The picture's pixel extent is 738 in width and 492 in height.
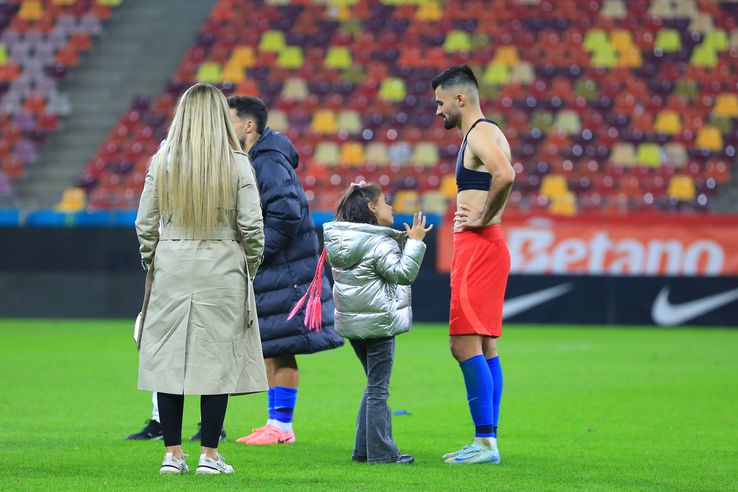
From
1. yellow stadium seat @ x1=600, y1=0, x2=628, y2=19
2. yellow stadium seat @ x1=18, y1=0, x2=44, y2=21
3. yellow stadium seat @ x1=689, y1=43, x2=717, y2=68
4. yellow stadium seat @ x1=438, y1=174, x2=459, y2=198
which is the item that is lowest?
yellow stadium seat @ x1=438, y1=174, x2=459, y2=198

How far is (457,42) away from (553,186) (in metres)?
5.15

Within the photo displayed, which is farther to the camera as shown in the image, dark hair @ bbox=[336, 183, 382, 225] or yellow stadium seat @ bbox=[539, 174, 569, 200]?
yellow stadium seat @ bbox=[539, 174, 569, 200]

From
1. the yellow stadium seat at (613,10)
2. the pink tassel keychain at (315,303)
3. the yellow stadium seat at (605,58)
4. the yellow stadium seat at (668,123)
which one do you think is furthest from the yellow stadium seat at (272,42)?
the pink tassel keychain at (315,303)

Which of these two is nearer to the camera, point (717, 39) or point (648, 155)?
point (648, 155)

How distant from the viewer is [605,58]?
2514 centimetres

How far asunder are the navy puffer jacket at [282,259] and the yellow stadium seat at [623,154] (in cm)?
1611

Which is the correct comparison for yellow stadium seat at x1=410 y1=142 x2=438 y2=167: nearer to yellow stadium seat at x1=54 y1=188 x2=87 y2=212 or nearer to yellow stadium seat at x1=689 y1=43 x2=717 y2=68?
yellow stadium seat at x1=689 y1=43 x2=717 y2=68

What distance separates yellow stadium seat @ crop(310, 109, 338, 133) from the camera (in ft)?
79.9

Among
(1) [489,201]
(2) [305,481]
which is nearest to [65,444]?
(2) [305,481]

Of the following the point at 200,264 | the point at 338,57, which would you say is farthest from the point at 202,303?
the point at 338,57

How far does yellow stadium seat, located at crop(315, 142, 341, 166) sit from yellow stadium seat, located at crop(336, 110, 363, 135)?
563mm

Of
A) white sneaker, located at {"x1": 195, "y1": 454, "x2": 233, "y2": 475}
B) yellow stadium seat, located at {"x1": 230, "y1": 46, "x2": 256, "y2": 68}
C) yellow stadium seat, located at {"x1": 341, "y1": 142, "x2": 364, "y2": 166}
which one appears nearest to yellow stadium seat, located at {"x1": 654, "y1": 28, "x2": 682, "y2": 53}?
yellow stadium seat, located at {"x1": 341, "y1": 142, "x2": 364, "y2": 166}

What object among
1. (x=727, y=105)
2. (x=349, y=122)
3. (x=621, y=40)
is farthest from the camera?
(x=621, y=40)

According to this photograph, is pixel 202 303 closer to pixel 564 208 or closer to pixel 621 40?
pixel 564 208
